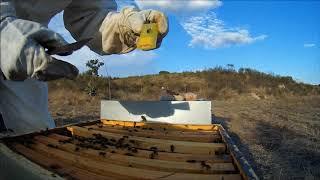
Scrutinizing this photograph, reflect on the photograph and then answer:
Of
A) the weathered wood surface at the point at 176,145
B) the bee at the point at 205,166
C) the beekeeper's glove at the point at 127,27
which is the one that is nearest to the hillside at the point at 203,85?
the beekeeper's glove at the point at 127,27

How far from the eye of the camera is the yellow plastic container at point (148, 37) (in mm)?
2188

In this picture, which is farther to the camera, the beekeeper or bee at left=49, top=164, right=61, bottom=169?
bee at left=49, top=164, right=61, bottom=169

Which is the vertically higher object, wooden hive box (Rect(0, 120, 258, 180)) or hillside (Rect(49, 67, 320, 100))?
hillside (Rect(49, 67, 320, 100))

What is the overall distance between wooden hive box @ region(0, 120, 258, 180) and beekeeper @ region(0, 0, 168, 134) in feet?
1.19

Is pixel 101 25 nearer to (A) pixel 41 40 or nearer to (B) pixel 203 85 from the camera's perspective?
(A) pixel 41 40

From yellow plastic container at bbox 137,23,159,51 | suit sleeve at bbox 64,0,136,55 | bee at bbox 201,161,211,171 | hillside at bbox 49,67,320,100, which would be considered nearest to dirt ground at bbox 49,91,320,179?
suit sleeve at bbox 64,0,136,55

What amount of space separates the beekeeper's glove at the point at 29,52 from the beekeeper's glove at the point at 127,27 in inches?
28.4

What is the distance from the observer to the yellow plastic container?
219 centimetres

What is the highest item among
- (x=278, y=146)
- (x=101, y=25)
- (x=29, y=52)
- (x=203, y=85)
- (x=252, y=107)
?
(x=203, y=85)

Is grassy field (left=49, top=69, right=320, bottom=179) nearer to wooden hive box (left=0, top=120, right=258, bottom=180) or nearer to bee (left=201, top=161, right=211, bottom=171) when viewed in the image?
wooden hive box (left=0, top=120, right=258, bottom=180)

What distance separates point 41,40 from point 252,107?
11126mm

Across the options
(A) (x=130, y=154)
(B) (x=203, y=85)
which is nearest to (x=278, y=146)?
(A) (x=130, y=154)

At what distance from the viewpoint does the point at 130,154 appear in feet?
6.44

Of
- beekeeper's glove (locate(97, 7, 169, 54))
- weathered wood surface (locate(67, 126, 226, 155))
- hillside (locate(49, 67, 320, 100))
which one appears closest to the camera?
weathered wood surface (locate(67, 126, 226, 155))
